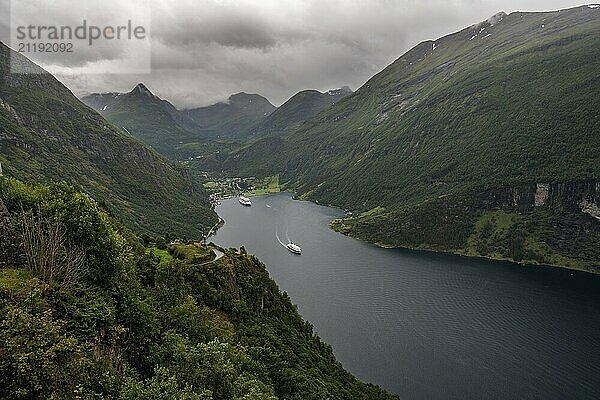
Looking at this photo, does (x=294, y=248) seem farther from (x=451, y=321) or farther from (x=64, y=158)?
(x=64, y=158)

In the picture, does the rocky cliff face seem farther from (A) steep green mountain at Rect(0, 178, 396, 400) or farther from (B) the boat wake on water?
(A) steep green mountain at Rect(0, 178, 396, 400)

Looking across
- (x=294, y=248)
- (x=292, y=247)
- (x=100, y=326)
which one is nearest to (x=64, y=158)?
(x=292, y=247)

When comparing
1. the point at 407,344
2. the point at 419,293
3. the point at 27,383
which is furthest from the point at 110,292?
the point at 419,293

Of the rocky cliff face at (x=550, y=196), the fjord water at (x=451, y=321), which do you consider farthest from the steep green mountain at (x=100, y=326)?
the rocky cliff face at (x=550, y=196)

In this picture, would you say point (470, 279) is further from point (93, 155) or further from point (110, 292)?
point (93, 155)

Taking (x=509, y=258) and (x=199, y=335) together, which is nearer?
(x=199, y=335)

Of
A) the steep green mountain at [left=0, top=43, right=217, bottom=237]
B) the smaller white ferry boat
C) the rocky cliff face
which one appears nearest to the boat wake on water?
the smaller white ferry boat

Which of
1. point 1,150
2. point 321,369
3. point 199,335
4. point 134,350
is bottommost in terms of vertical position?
point 321,369
